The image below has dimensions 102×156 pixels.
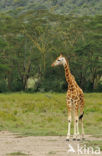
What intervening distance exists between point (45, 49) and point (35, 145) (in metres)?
32.1

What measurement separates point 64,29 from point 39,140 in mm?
33267

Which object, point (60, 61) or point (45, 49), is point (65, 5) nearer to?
point (45, 49)

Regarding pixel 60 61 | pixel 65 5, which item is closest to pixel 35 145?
pixel 60 61

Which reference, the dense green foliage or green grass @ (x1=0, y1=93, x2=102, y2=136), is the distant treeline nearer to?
green grass @ (x1=0, y1=93, x2=102, y2=136)

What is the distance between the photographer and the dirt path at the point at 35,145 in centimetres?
793

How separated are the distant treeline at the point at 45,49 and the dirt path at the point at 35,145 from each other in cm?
2914

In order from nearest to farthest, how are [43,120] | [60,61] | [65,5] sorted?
1. [60,61]
2. [43,120]
3. [65,5]

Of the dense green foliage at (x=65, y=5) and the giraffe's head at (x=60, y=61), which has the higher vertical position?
the giraffe's head at (x=60, y=61)

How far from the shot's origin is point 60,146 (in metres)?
8.92

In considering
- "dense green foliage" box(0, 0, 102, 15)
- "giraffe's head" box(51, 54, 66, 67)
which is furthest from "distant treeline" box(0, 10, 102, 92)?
"dense green foliage" box(0, 0, 102, 15)

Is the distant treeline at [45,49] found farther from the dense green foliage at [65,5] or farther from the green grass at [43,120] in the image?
the dense green foliage at [65,5]

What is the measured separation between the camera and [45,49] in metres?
40.9

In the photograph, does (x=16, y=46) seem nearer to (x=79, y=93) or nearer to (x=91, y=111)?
(x=91, y=111)

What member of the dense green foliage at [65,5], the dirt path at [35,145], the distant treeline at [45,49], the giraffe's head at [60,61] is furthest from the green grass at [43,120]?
the dense green foliage at [65,5]
